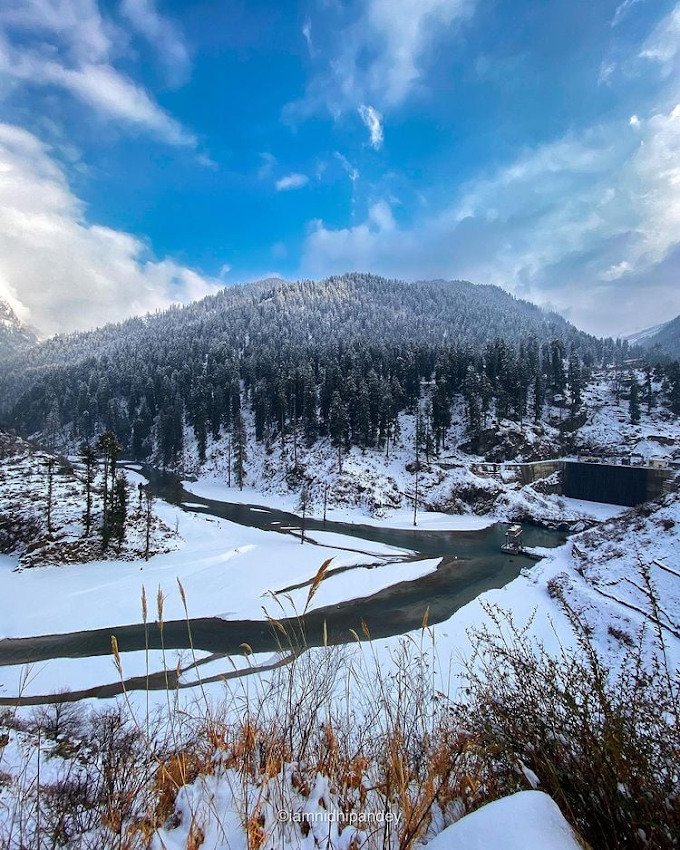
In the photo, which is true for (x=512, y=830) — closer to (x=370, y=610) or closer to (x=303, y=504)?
(x=370, y=610)

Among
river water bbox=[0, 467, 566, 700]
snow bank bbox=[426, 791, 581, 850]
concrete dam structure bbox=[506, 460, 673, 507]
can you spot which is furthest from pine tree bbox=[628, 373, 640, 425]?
snow bank bbox=[426, 791, 581, 850]

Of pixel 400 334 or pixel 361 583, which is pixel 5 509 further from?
pixel 400 334

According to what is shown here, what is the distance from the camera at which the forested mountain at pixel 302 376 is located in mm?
55031

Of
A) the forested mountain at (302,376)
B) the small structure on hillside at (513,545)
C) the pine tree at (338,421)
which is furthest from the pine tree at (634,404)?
the pine tree at (338,421)

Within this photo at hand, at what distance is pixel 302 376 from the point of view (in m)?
59.7

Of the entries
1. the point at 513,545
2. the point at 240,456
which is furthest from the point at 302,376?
the point at 513,545

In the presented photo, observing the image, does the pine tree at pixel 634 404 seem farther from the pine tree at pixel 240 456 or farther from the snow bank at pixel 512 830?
the snow bank at pixel 512 830

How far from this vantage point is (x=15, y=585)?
19.1 m

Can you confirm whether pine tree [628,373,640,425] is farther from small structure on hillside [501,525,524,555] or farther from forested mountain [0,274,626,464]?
small structure on hillside [501,525,524,555]

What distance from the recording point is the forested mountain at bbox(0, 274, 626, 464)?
5503 cm

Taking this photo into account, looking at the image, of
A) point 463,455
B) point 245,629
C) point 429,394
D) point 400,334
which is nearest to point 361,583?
point 245,629

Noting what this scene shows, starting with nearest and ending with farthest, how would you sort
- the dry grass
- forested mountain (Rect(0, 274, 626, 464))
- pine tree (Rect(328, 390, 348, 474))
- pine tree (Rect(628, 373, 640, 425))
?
the dry grass, pine tree (Rect(328, 390, 348, 474)), pine tree (Rect(628, 373, 640, 425)), forested mountain (Rect(0, 274, 626, 464))

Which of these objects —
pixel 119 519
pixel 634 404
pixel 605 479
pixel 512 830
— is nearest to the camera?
pixel 512 830

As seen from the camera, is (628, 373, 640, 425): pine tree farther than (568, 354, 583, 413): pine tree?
No
